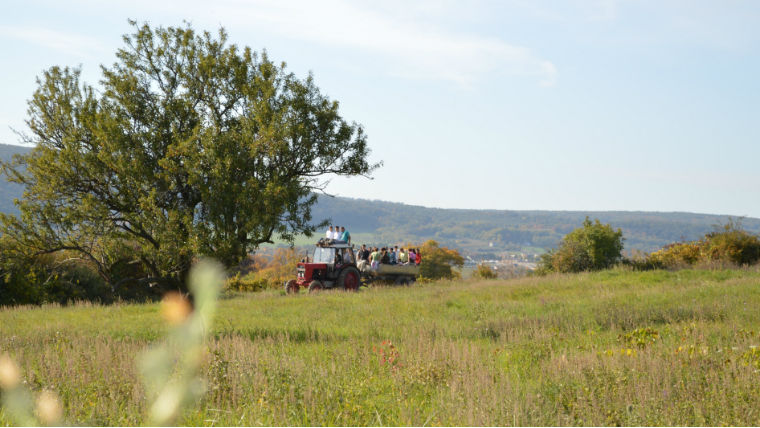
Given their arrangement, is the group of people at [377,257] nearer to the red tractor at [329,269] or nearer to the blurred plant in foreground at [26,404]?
the red tractor at [329,269]

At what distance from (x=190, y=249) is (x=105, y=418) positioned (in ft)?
29.5

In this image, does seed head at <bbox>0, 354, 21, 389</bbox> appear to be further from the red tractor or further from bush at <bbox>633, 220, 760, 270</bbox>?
bush at <bbox>633, 220, 760, 270</bbox>

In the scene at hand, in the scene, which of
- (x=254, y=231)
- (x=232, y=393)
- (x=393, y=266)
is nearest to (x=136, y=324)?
(x=254, y=231)

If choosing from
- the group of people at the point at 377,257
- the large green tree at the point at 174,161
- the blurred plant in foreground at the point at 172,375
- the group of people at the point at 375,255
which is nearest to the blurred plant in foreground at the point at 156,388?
the blurred plant in foreground at the point at 172,375

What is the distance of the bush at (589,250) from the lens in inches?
1184

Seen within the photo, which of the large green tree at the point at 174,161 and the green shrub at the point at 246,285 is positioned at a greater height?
the large green tree at the point at 174,161

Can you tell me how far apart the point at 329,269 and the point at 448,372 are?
52.8 ft

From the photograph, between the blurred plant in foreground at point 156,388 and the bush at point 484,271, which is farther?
the bush at point 484,271

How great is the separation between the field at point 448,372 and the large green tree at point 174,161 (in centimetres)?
301

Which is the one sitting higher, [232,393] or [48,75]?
[48,75]

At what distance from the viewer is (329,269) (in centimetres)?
2297

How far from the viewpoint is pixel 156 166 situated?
15773 millimetres

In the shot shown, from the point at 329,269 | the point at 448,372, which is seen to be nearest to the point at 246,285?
the point at 329,269

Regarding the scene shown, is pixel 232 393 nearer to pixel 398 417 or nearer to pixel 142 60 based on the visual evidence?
pixel 398 417
